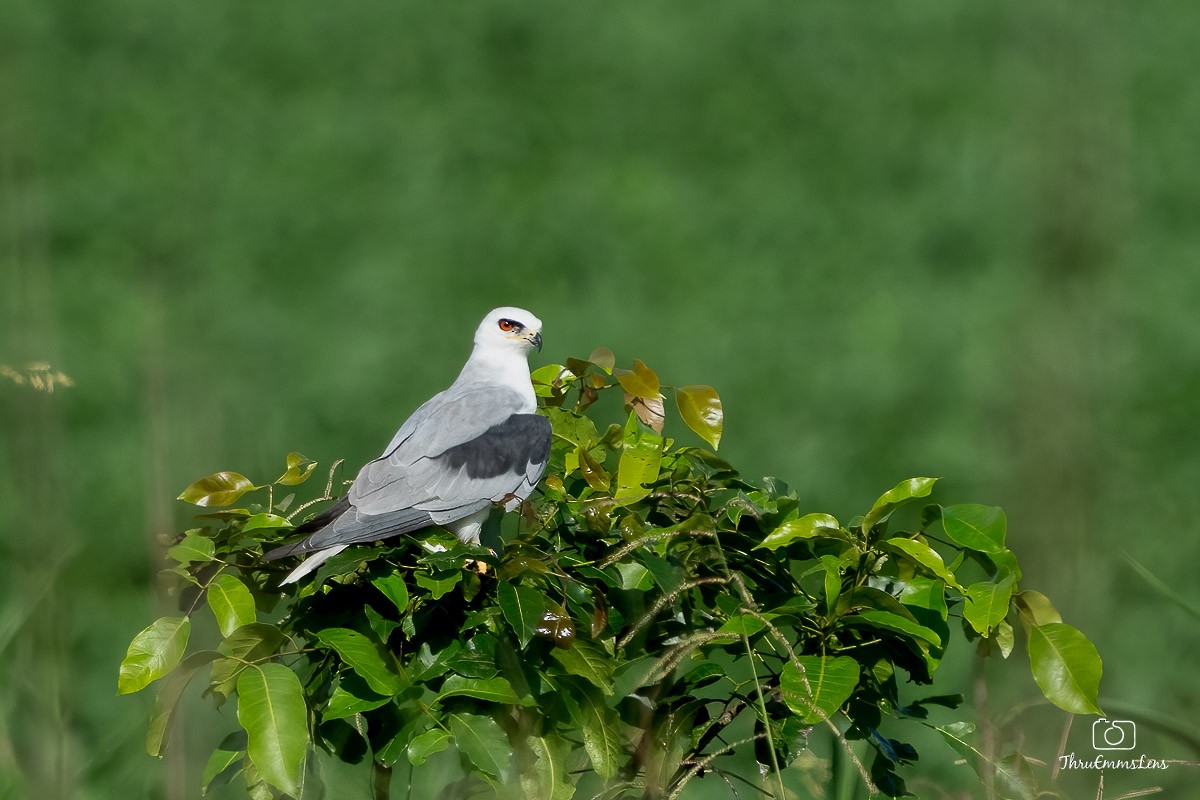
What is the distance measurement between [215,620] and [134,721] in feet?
0.98

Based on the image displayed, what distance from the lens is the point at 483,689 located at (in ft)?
5.60

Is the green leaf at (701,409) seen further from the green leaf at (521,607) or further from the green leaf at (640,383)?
the green leaf at (521,607)

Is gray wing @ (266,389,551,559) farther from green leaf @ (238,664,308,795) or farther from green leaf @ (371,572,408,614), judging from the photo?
green leaf @ (238,664,308,795)

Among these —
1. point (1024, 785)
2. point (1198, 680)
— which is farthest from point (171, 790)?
point (1198, 680)

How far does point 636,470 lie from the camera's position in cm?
193

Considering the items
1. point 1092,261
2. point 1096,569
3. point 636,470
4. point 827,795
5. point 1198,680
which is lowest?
point 1198,680

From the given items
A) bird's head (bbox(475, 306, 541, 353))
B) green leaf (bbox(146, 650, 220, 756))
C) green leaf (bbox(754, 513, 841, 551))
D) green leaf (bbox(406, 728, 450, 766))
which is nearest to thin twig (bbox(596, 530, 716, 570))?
green leaf (bbox(754, 513, 841, 551))

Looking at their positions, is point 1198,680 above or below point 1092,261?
below

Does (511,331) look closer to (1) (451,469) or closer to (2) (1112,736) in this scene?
(1) (451,469)

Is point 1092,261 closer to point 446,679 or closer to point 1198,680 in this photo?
point 446,679

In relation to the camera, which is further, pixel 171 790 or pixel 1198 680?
pixel 1198 680

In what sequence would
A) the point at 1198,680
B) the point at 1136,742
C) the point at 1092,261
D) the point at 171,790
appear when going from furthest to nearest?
the point at 1198,680
the point at 1136,742
the point at 171,790
the point at 1092,261

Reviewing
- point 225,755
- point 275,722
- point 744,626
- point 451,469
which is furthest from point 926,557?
point 451,469

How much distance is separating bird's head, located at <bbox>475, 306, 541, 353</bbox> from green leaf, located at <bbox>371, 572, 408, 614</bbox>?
1541mm
